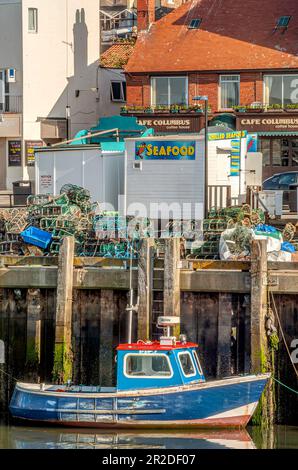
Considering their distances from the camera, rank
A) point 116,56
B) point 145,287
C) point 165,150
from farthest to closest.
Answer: point 116,56 → point 165,150 → point 145,287

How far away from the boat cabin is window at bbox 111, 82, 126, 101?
2899 centimetres

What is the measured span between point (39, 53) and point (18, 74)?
1193 mm

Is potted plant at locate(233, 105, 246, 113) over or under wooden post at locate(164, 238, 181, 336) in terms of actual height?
over

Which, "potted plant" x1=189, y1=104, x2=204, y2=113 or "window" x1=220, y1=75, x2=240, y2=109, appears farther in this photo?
"window" x1=220, y1=75, x2=240, y2=109

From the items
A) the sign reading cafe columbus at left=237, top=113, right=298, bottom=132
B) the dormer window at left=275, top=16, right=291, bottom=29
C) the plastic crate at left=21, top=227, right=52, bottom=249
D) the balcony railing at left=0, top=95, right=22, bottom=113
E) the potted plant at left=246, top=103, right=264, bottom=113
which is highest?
the dormer window at left=275, top=16, right=291, bottom=29

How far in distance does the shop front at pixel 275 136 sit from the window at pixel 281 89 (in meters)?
1.08

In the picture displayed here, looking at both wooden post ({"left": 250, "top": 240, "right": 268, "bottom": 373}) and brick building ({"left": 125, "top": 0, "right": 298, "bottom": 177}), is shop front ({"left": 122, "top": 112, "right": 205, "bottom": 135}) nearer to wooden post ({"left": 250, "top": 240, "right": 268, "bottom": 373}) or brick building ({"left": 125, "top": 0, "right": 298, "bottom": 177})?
brick building ({"left": 125, "top": 0, "right": 298, "bottom": 177})

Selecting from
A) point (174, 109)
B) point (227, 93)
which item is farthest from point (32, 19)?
point (227, 93)

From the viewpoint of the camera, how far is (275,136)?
49562mm

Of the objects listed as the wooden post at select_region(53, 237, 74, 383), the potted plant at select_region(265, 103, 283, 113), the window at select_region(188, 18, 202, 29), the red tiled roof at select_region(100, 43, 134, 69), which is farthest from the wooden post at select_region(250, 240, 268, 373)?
the red tiled roof at select_region(100, 43, 134, 69)

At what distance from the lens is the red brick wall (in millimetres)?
50438

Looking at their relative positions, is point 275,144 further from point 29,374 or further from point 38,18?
point 29,374

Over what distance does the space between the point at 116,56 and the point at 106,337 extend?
1169 inches

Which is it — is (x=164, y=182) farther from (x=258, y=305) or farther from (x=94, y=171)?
(x=258, y=305)
